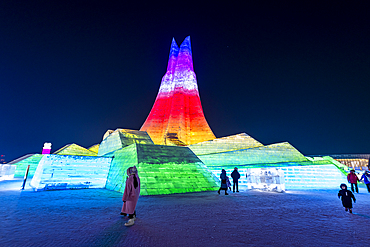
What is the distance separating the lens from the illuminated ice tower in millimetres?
21734

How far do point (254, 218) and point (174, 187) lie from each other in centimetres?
476

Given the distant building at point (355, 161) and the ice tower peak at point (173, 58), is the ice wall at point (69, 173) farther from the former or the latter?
the distant building at point (355, 161)

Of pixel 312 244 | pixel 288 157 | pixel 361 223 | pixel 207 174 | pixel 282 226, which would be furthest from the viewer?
pixel 288 157

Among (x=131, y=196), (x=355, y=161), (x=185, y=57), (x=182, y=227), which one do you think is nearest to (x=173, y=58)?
(x=185, y=57)

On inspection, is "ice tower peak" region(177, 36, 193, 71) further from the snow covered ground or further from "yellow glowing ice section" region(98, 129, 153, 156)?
the snow covered ground

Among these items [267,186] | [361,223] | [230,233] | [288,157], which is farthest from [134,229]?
[288,157]

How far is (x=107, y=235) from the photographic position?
305cm

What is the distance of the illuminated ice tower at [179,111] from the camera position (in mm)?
21734

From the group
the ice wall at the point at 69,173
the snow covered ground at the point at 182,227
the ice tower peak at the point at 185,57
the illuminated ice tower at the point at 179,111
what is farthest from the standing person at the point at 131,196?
the ice tower peak at the point at 185,57

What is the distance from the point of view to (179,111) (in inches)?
912

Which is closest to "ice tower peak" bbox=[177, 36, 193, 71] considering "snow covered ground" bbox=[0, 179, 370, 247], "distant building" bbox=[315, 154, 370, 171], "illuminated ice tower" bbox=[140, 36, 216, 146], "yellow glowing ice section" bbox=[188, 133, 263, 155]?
"illuminated ice tower" bbox=[140, 36, 216, 146]

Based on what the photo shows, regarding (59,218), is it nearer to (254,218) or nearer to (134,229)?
(134,229)

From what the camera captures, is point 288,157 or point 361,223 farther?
point 288,157

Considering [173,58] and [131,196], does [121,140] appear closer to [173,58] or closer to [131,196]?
[131,196]
